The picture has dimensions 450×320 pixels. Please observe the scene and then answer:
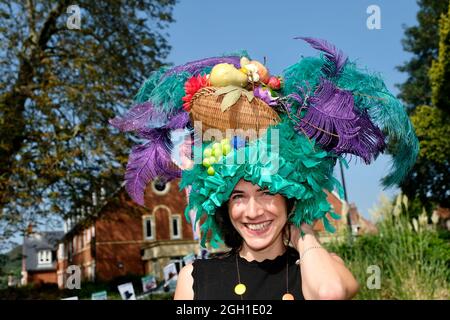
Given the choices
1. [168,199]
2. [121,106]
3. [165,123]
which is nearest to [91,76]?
[121,106]

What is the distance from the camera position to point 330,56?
2.20 metres

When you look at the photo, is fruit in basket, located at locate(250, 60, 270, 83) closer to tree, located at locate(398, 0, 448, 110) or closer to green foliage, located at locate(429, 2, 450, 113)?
green foliage, located at locate(429, 2, 450, 113)

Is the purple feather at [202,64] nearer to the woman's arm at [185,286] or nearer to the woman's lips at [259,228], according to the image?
Answer: the woman's lips at [259,228]

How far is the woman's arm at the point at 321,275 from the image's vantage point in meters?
1.85

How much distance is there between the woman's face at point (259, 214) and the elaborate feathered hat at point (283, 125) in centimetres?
6

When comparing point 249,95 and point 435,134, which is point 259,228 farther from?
point 435,134

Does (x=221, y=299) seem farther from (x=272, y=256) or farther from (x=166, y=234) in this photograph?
(x=166, y=234)

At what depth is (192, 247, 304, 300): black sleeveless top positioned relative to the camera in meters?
2.12

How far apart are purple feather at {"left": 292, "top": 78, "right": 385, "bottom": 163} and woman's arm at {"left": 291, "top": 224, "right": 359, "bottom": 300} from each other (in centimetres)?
40

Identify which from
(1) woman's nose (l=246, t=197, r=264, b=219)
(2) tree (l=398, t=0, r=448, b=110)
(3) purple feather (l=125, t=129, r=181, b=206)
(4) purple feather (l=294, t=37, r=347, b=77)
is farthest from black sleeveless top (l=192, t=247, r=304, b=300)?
(2) tree (l=398, t=0, r=448, b=110)

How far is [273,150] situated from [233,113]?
22cm

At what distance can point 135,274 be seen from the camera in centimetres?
3231

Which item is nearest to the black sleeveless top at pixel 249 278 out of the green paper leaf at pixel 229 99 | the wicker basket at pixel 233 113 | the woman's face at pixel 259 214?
the woman's face at pixel 259 214
